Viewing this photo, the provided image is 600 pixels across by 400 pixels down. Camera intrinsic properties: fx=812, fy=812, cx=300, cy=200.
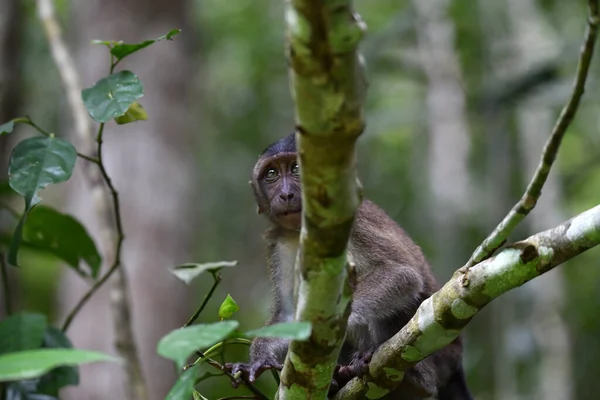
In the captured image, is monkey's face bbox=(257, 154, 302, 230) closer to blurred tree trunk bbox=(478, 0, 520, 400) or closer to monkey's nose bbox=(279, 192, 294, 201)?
monkey's nose bbox=(279, 192, 294, 201)

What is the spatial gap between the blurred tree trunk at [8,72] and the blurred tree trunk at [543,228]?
17.4 ft

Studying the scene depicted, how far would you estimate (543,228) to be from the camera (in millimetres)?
9406

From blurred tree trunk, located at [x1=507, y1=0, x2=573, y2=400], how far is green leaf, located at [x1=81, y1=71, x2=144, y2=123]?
6338mm

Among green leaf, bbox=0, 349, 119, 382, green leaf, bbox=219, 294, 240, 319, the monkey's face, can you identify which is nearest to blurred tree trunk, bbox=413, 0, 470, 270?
the monkey's face

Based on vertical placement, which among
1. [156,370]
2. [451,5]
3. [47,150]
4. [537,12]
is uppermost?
[451,5]

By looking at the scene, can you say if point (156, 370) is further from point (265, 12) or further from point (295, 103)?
point (265, 12)

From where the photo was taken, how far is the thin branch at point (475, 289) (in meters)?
2.41

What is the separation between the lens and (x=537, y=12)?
10.9m

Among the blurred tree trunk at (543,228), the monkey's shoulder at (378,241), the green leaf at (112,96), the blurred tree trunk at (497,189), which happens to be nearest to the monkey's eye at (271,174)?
the monkey's shoulder at (378,241)

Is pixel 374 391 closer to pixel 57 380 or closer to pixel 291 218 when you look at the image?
pixel 57 380

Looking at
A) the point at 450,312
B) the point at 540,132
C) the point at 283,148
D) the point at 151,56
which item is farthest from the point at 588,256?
the point at 450,312

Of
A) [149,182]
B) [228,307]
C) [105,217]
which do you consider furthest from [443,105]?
[228,307]

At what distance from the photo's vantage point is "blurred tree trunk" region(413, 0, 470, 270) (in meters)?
11.8

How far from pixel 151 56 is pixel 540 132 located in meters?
5.20
